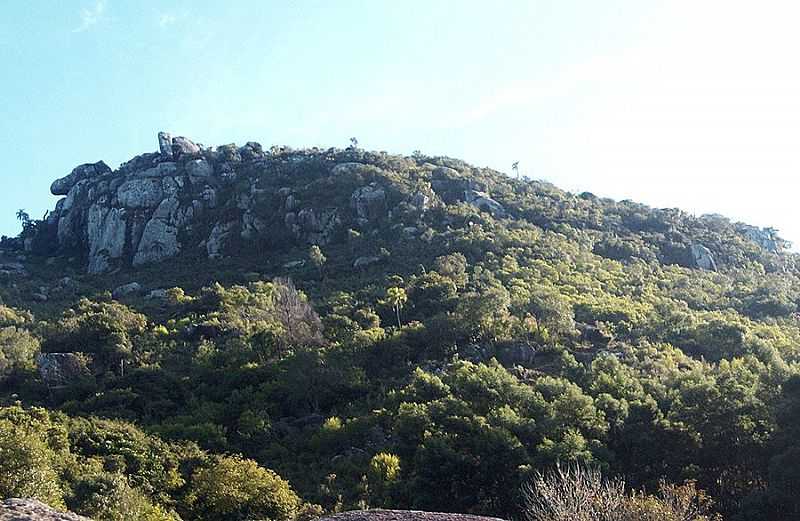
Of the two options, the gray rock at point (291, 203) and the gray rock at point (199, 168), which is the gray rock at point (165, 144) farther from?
the gray rock at point (291, 203)

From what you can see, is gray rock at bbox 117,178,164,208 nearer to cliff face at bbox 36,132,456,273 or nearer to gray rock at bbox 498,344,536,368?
cliff face at bbox 36,132,456,273

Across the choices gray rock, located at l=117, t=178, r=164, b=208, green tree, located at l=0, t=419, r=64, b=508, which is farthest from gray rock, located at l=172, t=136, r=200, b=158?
green tree, located at l=0, t=419, r=64, b=508

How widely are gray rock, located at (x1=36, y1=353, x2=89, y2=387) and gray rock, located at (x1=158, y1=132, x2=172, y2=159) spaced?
50.1 meters


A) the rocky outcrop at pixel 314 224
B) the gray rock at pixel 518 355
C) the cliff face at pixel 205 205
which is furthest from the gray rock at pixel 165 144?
the gray rock at pixel 518 355

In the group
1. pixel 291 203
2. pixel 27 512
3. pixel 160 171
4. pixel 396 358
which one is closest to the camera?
pixel 27 512

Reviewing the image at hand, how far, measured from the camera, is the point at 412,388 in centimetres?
3556

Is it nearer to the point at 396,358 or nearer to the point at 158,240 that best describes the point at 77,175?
the point at 158,240

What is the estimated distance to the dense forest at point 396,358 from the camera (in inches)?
1032

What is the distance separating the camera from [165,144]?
8956 centimetres

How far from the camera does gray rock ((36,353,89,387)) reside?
132 feet

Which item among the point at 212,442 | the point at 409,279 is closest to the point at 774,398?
the point at 212,442

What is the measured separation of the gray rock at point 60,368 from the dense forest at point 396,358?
0.13 m

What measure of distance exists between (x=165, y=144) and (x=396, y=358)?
6092 centimetres

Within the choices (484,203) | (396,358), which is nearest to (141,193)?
(484,203)
